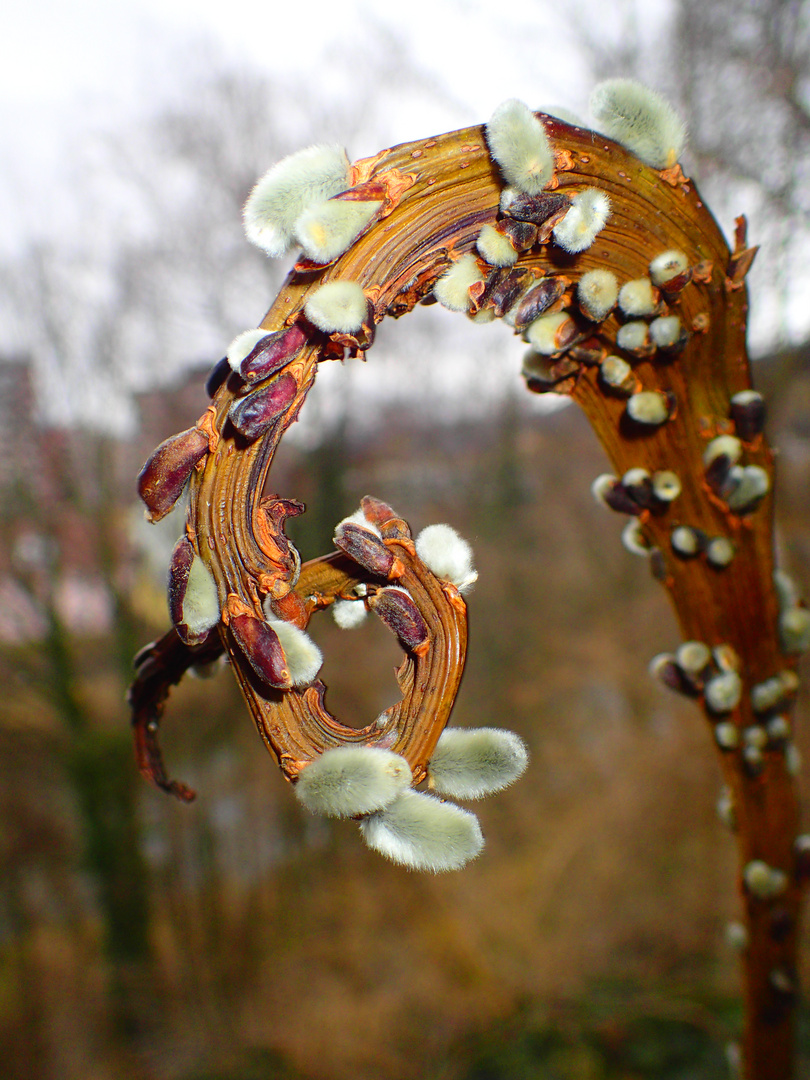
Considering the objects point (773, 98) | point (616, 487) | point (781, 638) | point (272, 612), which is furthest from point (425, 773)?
point (773, 98)

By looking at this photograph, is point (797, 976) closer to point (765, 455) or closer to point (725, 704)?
point (725, 704)

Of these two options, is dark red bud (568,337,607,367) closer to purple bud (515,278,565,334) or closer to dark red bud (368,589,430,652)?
purple bud (515,278,565,334)

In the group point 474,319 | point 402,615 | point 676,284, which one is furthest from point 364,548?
point 676,284

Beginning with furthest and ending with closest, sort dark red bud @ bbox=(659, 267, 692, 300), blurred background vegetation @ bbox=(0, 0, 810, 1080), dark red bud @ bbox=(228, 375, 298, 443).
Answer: blurred background vegetation @ bbox=(0, 0, 810, 1080) < dark red bud @ bbox=(659, 267, 692, 300) < dark red bud @ bbox=(228, 375, 298, 443)

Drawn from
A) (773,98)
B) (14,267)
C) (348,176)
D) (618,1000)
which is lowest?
(618,1000)

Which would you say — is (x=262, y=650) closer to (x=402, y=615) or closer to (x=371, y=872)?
(x=402, y=615)

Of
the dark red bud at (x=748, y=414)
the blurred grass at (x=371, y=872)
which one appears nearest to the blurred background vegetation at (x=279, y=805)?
the blurred grass at (x=371, y=872)

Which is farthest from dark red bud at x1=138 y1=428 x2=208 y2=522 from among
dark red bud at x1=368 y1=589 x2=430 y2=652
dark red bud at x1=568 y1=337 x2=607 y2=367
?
dark red bud at x1=568 y1=337 x2=607 y2=367
